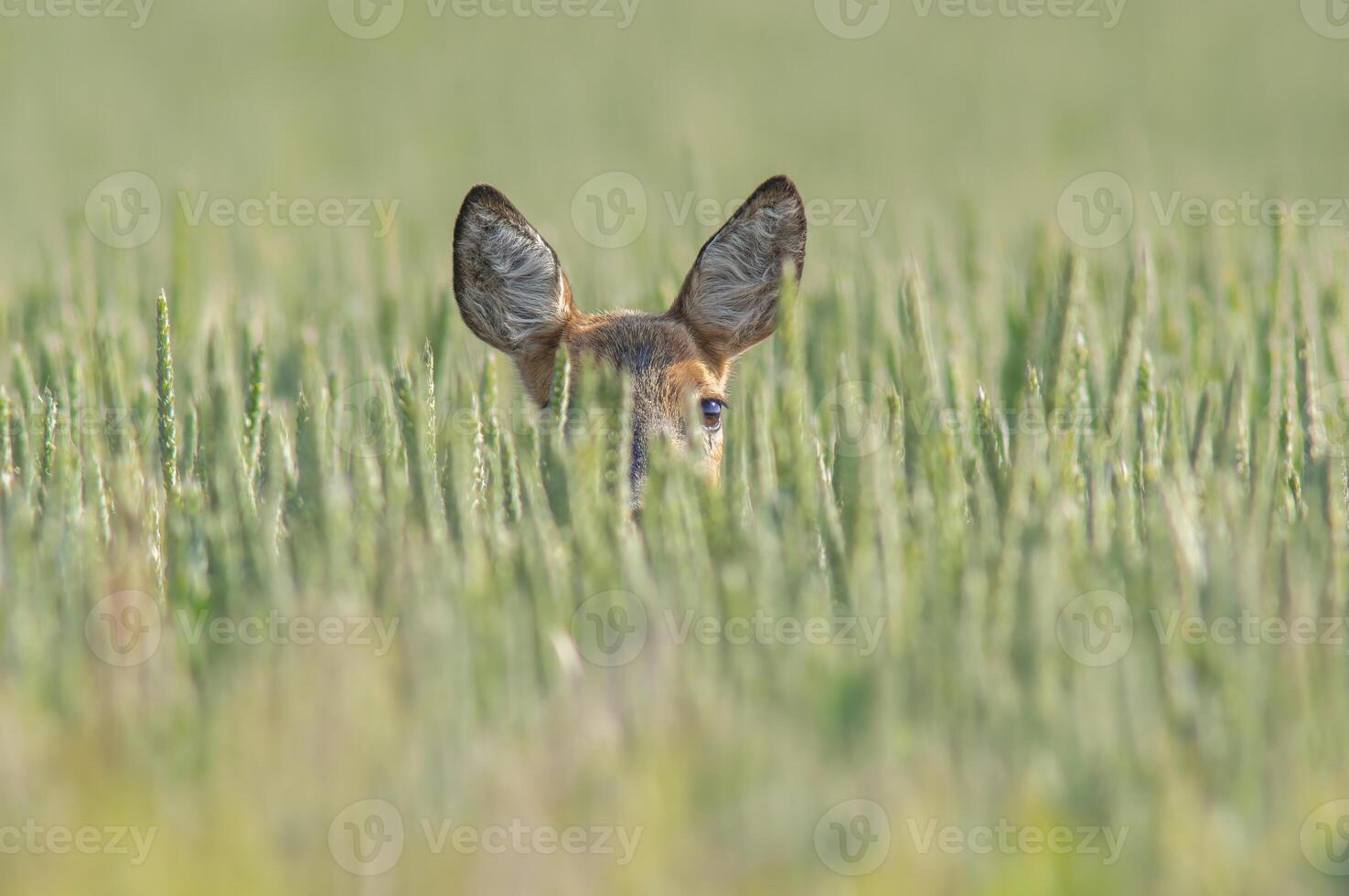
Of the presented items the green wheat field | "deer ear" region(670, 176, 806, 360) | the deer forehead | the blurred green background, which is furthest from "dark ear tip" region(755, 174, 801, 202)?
the blurred green background

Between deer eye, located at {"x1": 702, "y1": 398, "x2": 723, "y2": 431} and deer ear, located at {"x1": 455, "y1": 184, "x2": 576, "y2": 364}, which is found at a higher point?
deer ear, located at {"x1": 455, "y1": 184, "x2": 576, "y2": 364}

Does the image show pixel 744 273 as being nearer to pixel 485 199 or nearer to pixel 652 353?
pixel 652 353

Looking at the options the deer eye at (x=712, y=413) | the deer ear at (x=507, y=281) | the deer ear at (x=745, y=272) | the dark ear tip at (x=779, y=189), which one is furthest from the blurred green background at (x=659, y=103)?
the dark ear tip at (x=779, y=189)

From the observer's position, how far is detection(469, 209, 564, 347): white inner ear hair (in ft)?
19.3

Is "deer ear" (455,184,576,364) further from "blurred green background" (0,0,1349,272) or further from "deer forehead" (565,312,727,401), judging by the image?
"blurred green background" (0,0,1349,272)

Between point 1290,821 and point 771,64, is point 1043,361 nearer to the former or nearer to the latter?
point 1290,821

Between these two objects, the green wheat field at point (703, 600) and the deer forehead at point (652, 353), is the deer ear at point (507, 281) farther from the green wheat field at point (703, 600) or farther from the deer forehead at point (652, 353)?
the green wheat field at point (703, 600)

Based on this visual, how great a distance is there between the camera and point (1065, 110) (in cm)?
1652

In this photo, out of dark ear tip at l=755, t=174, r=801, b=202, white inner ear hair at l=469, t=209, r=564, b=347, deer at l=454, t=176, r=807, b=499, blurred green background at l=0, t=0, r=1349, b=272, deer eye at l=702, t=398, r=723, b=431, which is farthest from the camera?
blurred green background at l=0, t=0, r=1349, b=272

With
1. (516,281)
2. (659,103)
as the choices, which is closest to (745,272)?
(516,281)

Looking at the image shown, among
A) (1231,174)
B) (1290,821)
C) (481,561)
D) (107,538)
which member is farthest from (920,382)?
(1231,174)

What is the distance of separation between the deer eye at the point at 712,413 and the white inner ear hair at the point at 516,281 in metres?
0.77

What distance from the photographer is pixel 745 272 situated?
617 centimetres

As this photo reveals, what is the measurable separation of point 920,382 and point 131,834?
93.9 inches
